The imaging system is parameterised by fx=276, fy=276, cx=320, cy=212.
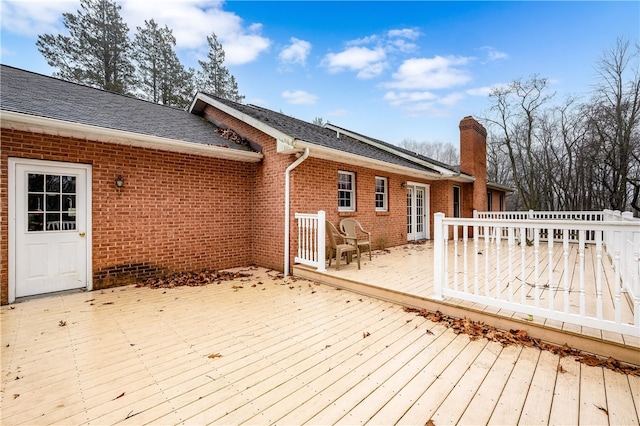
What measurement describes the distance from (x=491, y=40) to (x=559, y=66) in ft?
23.0

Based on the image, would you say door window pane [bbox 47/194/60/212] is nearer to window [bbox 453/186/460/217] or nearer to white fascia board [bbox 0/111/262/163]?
white fascia board [bbox 0/111/262/163]

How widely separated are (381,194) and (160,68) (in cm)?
1638

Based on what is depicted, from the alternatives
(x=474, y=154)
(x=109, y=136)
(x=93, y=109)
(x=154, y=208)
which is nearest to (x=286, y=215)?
(x=154, y=208)

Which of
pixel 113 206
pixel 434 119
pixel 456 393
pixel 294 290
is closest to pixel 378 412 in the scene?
pixel 456 393

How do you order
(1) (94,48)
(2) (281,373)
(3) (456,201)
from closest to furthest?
1. (2) (281,373)
2. (3) (456,201)
3. (1) (94,48)

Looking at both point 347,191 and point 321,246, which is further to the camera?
point 347,191

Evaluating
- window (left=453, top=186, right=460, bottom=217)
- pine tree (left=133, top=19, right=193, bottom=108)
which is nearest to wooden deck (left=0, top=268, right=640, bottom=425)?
window (left=453, top=186, right=460, bottom=217)

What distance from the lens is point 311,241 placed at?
20.5 ft

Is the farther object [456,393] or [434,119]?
[434,119]

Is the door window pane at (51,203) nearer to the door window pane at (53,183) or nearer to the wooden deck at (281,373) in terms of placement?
the door window pane at (53,183)

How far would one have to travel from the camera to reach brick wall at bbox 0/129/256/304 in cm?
487

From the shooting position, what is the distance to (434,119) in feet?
66.8

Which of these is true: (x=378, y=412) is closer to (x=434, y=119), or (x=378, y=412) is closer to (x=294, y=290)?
(x=294, y=290)

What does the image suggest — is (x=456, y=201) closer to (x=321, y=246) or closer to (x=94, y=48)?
(x=321, y=246)
